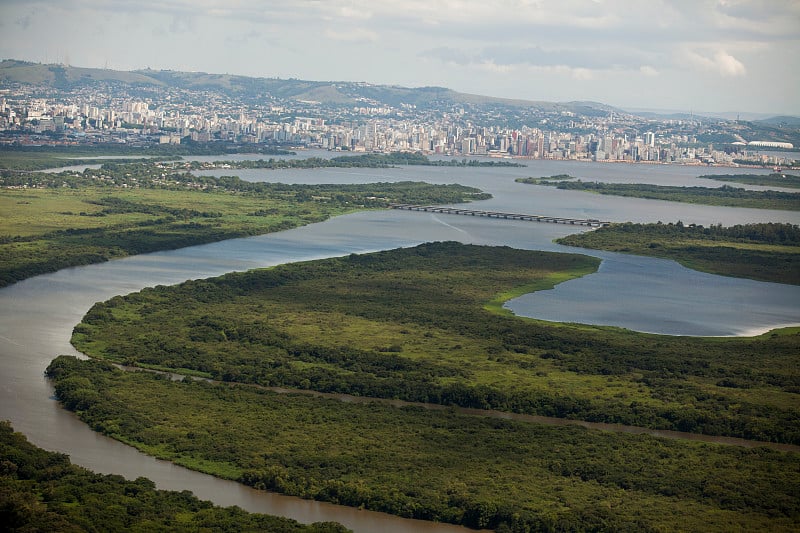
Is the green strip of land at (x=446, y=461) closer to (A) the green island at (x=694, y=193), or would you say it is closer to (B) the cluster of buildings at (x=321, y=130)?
(A) the green island at (x=694, y=193)

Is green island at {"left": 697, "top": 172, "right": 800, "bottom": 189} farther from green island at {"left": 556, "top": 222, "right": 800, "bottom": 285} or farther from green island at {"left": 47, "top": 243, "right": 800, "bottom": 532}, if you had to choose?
green island at {"left": 47, "top": 243, "right": 800, "bottom": 532}

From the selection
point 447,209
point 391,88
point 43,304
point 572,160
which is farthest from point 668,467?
point 391,88

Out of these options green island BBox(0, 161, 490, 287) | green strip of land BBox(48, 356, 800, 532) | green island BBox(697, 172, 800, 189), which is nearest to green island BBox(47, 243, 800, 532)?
green strip of land BBox(48, 356, 800, 532)

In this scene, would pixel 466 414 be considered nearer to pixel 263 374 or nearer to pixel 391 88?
pixel 263 374

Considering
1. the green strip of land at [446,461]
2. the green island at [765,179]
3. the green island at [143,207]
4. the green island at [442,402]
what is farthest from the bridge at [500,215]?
the green strip of land at [446,461]

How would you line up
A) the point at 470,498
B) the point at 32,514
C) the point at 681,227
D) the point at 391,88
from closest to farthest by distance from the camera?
the point at 32,514, the point at 470,498, the point at 681,227, the point at 391,88

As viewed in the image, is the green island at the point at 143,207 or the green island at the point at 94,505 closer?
the green island at the point at 94,505
